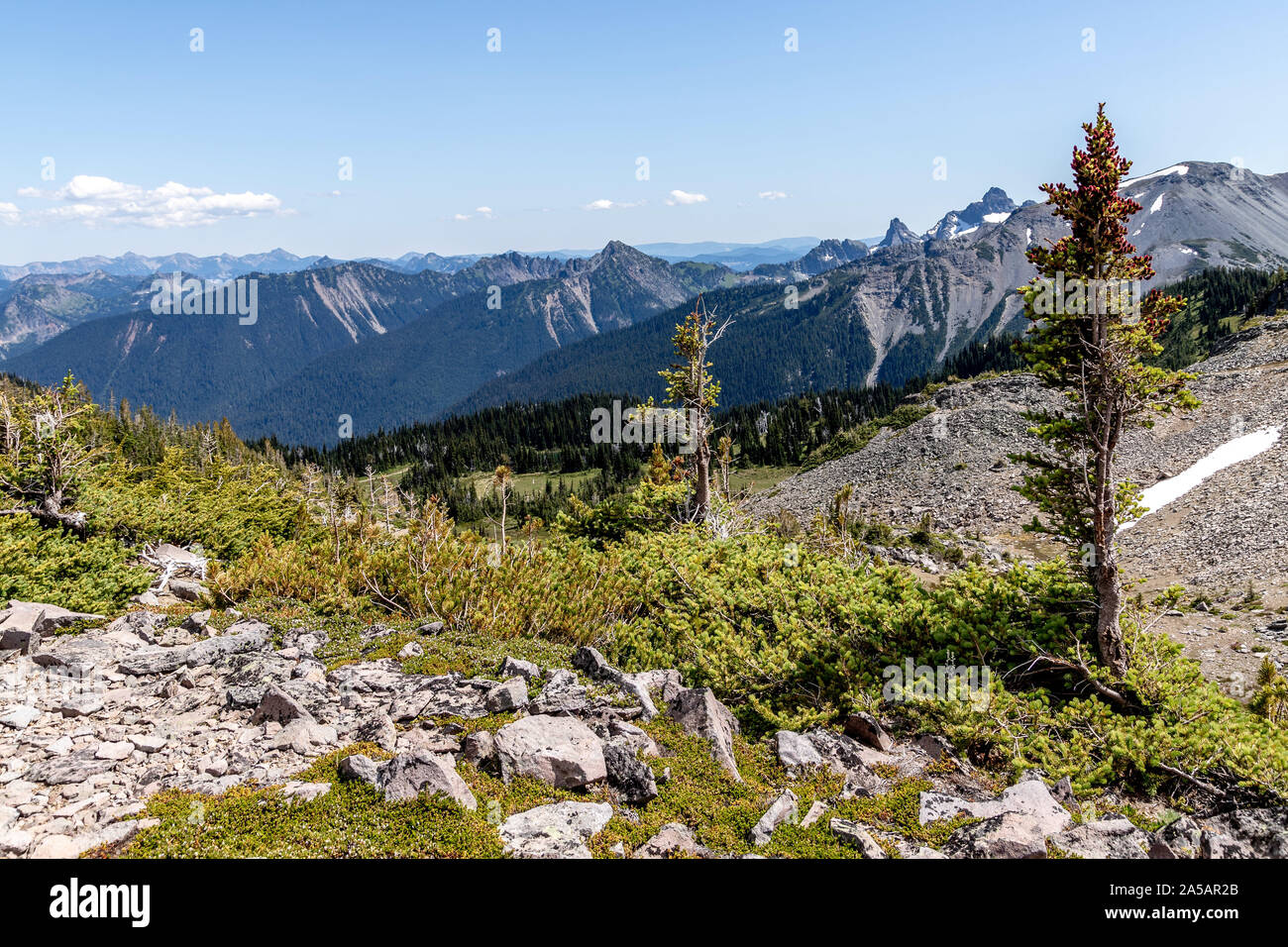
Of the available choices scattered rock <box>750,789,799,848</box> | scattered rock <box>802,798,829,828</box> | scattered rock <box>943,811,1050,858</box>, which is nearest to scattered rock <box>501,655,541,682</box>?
scattered rock <box>750,789,799,848</box>

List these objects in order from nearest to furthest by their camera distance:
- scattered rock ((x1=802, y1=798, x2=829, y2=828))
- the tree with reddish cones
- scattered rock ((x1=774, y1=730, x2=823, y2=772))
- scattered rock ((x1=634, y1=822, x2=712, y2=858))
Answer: scattered rock ((x1=634, y1=822, x2=712, y2=858)), scattered rock ((x1=802, y1=798, x2=829, y2=828)), scattered rock ((x1=774, y1=730, x2=823, y2=772)), the tree with reddish cones

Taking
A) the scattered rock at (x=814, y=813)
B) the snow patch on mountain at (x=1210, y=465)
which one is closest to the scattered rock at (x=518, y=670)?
the scattered rock at (x=814, y=813)

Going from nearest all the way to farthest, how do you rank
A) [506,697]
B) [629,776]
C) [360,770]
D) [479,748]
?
1. [360,770]
2. [629,776]
3. [479,748]
4. [506,697]

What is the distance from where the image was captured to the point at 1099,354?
11.9 m

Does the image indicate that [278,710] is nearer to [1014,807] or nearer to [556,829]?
[556,829]

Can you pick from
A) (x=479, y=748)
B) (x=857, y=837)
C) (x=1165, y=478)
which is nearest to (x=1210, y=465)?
(x=1165, y=478)

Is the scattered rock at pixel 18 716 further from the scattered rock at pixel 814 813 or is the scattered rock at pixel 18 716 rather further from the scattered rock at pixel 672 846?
the scattered rock at pixel 814 813

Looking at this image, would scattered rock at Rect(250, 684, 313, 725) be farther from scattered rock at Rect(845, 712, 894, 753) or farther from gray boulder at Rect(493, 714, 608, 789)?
scattered rock at Rect(845, 712, 894, 753)

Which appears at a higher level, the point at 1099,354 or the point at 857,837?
the point at 1099,354

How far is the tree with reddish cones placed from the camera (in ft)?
37.8

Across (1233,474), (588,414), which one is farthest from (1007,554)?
(588,414)
